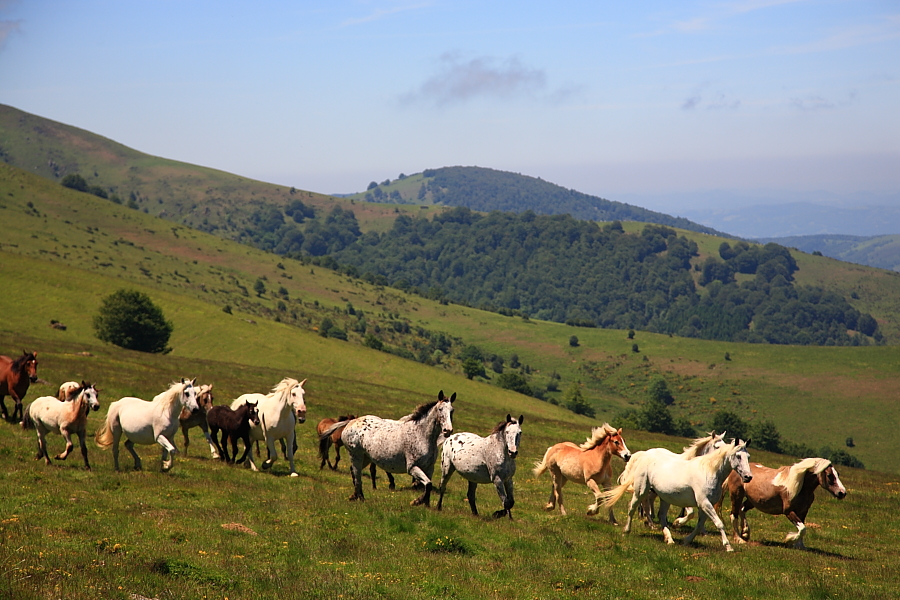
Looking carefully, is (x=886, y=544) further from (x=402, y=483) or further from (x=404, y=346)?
(x=404, y=346)

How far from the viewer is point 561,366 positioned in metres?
163

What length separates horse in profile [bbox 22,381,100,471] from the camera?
722 inches

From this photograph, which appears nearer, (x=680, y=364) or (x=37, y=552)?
(x=37, y=552)

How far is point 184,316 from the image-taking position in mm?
86312

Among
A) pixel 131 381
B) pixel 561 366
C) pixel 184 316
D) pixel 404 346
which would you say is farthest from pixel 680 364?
pixel 131 381

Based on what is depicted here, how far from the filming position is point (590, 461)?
1925 cm

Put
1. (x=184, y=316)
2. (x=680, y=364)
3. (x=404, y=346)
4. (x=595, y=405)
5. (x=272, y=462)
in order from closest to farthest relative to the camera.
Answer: (x=272, y=462)
(x=184, y=316)
(x=595, y=405)
(x=404, y=346)
(x=680, y=364)

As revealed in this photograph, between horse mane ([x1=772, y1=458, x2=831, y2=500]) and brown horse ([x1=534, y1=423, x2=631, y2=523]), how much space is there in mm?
3704

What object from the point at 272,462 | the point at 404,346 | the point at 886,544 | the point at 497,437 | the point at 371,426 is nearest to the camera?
the point at 497,437

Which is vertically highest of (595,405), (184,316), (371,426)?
(371,426)

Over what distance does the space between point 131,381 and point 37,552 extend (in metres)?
31.3

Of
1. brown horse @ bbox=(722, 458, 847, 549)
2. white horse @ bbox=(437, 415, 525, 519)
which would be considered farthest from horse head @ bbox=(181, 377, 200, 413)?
brown horse @ bbox=(722, 458, 847, 549)

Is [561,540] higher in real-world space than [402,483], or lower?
higher

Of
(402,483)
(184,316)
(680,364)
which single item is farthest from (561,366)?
(402,483)
